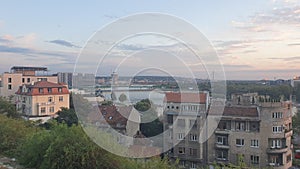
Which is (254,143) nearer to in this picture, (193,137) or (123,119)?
(193,137)

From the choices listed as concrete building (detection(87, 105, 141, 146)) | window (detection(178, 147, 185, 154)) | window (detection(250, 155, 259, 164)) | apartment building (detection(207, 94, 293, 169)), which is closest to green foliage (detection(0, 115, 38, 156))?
concrete building (detection(87, 105, 141, 146))

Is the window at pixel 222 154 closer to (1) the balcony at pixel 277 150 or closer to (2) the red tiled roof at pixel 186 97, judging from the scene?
(1) the balcony at pixel 277 150

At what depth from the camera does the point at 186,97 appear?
1204cm

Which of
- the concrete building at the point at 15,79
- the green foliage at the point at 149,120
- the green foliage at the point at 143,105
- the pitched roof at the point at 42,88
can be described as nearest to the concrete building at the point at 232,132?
the green foliage at the point at 149,120

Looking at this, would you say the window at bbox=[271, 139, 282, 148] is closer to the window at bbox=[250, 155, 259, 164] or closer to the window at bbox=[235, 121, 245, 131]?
the window at bbox=[250, 155, 259, 164]

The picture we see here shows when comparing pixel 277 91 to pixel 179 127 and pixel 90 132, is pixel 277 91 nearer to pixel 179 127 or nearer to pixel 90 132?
pixel 179 127

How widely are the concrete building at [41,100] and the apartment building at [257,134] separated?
1258cm

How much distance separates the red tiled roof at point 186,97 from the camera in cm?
1174

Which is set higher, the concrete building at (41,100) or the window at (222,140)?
Answer: the concrete building at (41,100)

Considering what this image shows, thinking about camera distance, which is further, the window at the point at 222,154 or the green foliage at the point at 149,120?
the green foliage at the point at 149,120

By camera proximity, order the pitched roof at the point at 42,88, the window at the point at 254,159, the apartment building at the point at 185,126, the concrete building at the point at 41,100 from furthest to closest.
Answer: the pitched roof at the point at 42,88 < the concrete building at the point at 41,100 < the apartment building at the point at 185,126 < the window at the point at 254,159

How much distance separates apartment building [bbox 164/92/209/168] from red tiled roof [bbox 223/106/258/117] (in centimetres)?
84

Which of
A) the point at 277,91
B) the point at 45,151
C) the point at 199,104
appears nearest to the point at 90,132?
the point at 45,151

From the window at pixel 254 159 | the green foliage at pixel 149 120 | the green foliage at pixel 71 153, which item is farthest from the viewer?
the green foliage at pixel 149 120
